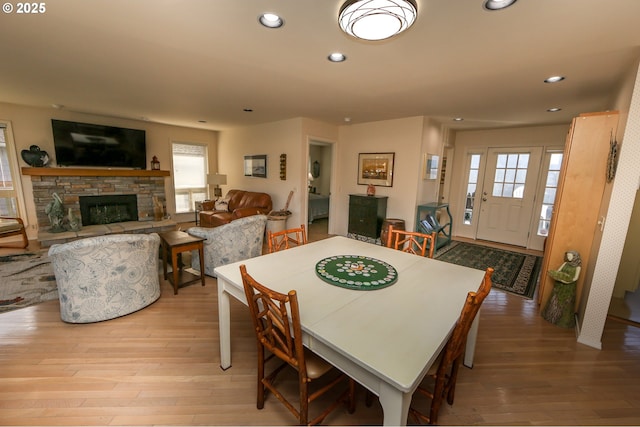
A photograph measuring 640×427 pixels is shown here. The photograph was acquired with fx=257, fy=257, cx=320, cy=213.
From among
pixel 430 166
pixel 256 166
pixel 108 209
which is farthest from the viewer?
pixel 256 166

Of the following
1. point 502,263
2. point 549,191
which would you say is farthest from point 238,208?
point 549,191

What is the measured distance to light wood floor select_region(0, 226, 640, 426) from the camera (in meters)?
1.50

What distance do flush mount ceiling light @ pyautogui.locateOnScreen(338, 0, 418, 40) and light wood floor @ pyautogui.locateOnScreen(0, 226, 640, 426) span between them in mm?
1617

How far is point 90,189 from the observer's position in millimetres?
5047

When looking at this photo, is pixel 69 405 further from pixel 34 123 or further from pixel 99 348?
pixel 34 123

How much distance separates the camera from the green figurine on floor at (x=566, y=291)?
2422 mm

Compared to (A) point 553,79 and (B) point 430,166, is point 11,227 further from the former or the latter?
(A) point 553,79

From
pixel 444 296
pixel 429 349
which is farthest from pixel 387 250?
pixel 429 349

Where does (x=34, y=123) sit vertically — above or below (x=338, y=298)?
above

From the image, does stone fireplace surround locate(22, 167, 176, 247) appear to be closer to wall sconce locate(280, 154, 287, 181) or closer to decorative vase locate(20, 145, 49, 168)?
decorative vase locate(20, 145, 49, 168)

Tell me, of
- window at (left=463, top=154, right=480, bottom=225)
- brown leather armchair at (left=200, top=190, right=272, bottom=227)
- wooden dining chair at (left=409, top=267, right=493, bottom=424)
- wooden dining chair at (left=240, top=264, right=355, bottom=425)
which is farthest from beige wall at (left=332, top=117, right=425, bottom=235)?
wooden dining chair at (left=240, top=264, right=355, bottom=425)

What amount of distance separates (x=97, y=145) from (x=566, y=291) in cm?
747

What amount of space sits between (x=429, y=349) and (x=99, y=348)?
242 cm

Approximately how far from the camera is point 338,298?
135 centimetres
